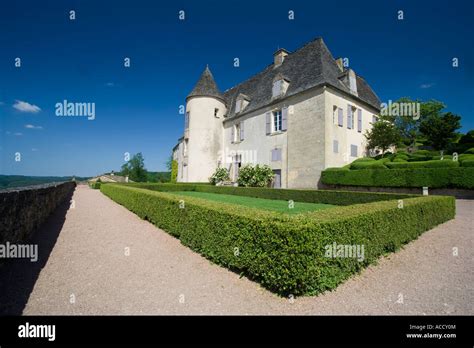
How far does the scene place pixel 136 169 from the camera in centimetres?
6438

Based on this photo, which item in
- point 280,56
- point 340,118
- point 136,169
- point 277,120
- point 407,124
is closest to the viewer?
point 340,118

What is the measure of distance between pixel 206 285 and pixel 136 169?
6753cm

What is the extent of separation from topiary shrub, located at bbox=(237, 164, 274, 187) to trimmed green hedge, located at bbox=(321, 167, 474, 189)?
4.87 metres

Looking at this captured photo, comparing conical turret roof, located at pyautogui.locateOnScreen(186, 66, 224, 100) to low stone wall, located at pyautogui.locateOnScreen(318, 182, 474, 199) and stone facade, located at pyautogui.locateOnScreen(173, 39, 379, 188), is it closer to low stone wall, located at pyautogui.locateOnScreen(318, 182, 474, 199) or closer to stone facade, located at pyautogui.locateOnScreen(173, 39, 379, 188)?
stone facade, located at pyautogui.locateOnScreen(173, 39, 379, 188)

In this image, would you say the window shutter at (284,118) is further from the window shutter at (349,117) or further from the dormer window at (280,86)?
the window shutter at (349,117)

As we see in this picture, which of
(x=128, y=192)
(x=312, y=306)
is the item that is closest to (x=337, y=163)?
(x=128, y=192)

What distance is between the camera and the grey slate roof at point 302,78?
1745 cm

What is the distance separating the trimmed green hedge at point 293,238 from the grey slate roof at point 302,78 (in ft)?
47.4

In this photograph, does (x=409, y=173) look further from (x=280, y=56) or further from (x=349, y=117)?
(x=280, y=56)

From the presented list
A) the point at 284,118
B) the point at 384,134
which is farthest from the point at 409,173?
the point at 284,118

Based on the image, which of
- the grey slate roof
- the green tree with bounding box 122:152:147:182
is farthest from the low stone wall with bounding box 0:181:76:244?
the green tree with bounding box 122:152:147:182

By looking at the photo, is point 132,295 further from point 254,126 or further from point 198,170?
point 198,170

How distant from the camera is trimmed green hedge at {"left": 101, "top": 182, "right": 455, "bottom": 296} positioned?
9.95ft
